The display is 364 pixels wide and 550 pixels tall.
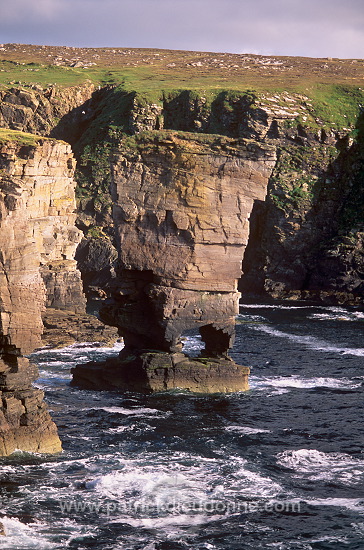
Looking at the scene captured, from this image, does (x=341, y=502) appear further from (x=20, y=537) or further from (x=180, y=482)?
(x=20, y=537)

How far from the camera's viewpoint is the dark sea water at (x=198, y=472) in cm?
2831

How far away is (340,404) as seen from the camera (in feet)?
149

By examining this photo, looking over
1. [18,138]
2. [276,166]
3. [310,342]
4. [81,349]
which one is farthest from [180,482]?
[276,166]

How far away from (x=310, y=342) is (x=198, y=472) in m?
31.9

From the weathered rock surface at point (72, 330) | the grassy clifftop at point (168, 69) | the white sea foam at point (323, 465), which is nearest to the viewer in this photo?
the white sea foam at point (323, 465)

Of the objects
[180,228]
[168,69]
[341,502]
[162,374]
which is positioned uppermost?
[168,69]

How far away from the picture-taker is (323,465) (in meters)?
35.2

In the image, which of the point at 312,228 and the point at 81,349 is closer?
the point at 81,349

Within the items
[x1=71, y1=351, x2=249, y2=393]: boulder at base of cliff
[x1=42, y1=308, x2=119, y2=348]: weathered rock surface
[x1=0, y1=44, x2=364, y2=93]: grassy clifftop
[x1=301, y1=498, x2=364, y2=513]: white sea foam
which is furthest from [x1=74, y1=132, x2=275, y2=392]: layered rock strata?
[x1=0, y1=44, x2=364, y2=93]: grassy clifftop

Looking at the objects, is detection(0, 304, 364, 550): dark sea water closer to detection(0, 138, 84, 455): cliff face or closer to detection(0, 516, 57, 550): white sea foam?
detection(0, 516, 57, 550): white sea foam

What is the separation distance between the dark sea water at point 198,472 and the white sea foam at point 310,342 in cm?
822

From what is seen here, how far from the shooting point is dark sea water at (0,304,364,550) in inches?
1115

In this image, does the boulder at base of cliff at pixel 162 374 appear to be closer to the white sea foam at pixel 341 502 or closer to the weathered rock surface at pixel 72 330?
the weathered rock surface at pixel 72 330

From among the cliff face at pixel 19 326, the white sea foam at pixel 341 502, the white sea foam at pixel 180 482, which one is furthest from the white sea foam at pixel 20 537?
the white sea foam at pixel 341 502
